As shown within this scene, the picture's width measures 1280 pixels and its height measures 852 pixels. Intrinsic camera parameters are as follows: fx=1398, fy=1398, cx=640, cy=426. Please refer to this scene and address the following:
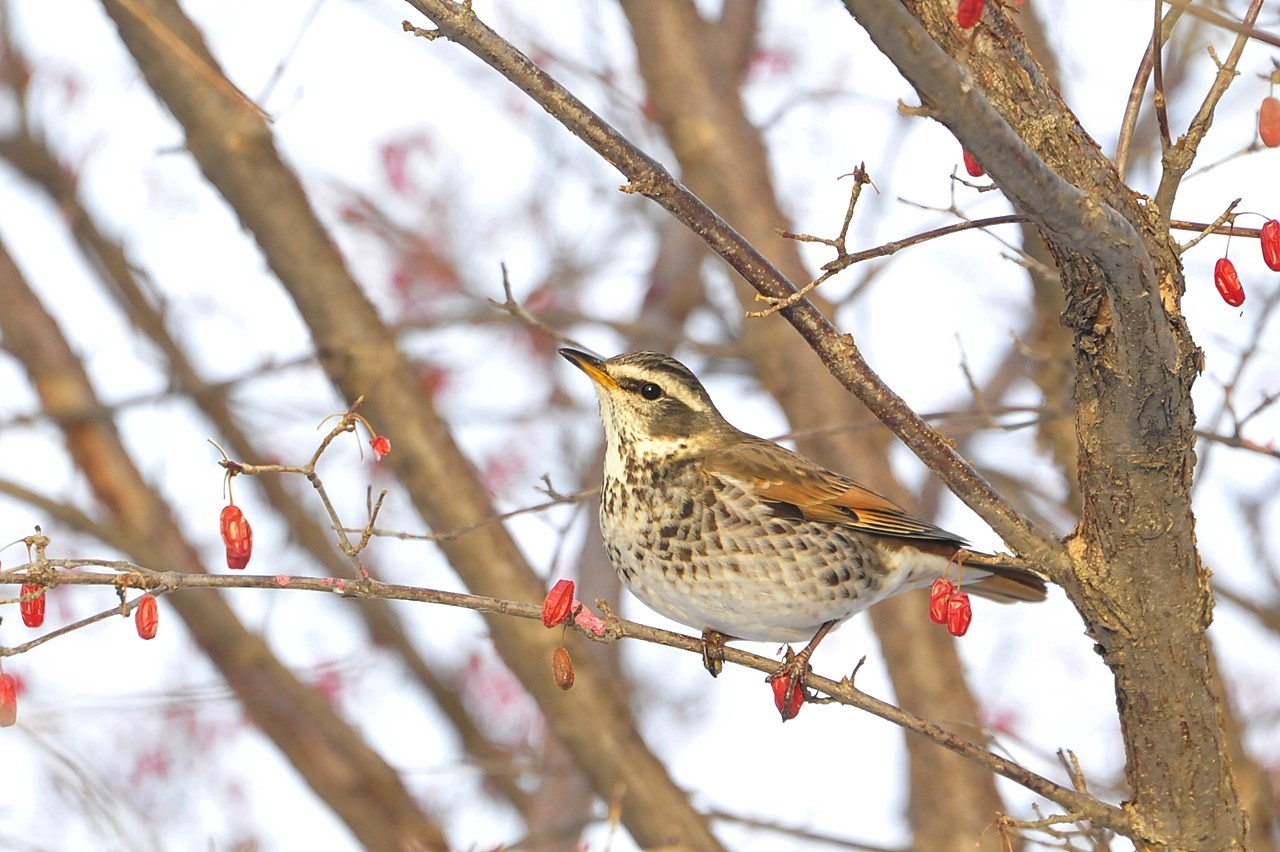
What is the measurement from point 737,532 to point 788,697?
648 millimetres

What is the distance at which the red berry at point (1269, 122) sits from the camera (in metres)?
3.38

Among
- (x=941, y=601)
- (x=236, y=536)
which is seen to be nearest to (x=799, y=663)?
(x=941, y=601)

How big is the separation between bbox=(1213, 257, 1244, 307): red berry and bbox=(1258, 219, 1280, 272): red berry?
0.14 m

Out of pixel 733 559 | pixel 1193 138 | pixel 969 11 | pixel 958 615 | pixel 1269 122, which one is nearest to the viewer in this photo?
pixel 969 11

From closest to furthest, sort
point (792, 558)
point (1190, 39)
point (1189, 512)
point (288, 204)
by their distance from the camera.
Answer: point (1189, 512), point (792, 558), point (1190, 39), point (288, 204)

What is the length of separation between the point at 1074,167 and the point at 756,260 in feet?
2.38

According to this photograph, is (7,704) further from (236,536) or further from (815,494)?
(815,494)

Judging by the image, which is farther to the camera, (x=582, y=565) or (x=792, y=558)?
(x=582, y=565)

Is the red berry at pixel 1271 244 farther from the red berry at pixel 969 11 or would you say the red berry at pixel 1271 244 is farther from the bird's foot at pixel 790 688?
the bird's foot at pixel 790 688

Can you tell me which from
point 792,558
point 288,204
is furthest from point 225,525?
point 288,204

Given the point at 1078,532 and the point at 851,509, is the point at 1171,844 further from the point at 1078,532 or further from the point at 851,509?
the point at 851,509

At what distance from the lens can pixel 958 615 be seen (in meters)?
3.71

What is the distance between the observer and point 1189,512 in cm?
329

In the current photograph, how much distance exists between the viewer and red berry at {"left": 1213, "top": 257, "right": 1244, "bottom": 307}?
3303 millimetres
